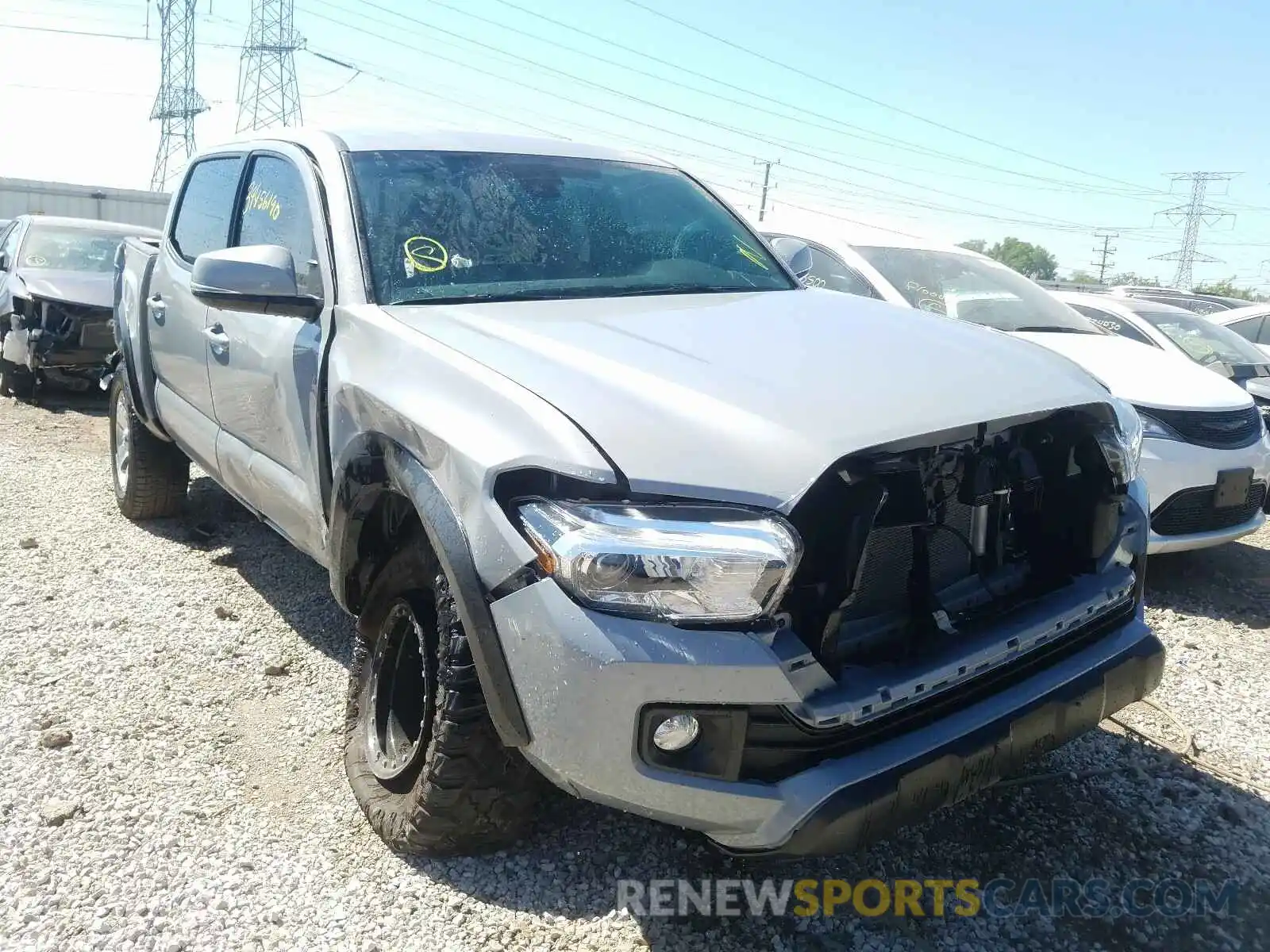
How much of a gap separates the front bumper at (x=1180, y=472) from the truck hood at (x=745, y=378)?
7.48ft

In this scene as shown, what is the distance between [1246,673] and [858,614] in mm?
2589

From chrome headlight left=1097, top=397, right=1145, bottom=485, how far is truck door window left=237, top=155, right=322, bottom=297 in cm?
217

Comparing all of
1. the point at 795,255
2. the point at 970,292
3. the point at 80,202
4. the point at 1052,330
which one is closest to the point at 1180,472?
the point at 1052,330

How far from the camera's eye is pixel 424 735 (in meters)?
2.39

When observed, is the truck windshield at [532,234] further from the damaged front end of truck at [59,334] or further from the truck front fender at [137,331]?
the damaged front end of truck at [59,334]

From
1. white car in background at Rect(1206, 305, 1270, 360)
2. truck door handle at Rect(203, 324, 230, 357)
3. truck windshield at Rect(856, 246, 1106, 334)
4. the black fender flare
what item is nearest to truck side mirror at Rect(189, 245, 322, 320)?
the black fender flare

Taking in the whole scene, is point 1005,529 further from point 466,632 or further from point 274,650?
point 274,650

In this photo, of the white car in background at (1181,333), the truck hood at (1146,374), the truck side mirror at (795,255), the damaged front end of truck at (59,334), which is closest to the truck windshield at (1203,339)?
the white car in background at (1181,333)

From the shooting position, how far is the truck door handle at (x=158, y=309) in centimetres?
441

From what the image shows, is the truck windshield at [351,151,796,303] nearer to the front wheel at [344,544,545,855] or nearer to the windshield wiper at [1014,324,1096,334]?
the front wheel at [344,544,545,855]

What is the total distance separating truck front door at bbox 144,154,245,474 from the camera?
3.97 m

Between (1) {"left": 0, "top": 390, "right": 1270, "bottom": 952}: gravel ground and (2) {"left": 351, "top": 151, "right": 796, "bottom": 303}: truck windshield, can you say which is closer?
(1) {"left": 0, "top": 390, "right": 1270, "bottom": 952}: gravel ground

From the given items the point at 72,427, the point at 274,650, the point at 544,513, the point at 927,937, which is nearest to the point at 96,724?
the point at 274,650

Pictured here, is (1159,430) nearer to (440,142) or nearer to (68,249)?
(440,142)
